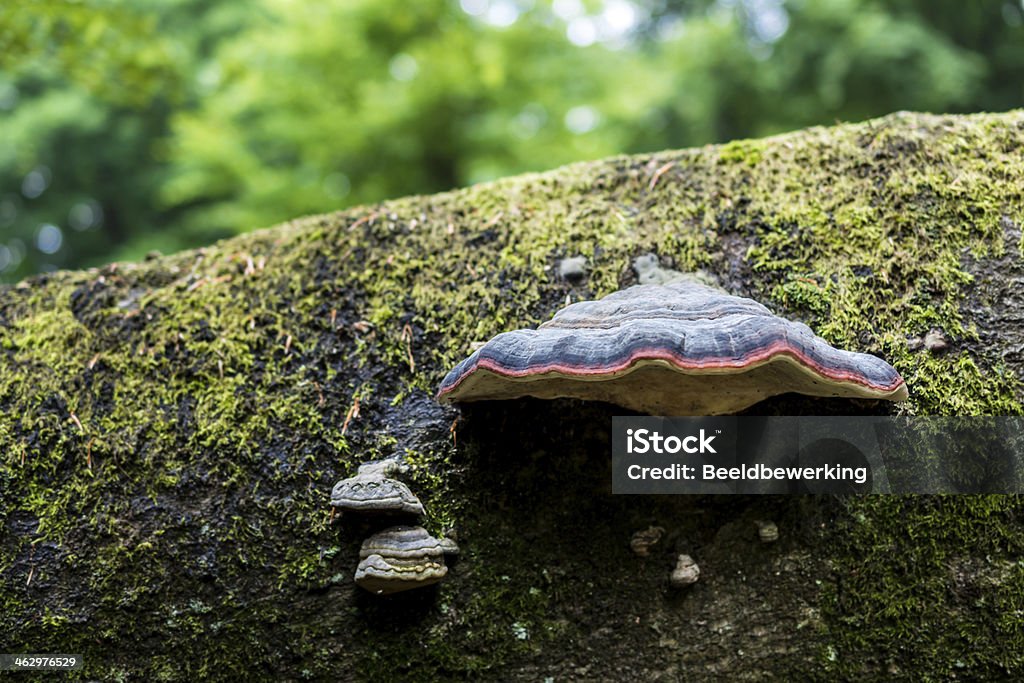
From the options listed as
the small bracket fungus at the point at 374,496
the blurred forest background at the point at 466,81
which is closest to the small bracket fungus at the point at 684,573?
the small bracket fungus at the point at 374,496

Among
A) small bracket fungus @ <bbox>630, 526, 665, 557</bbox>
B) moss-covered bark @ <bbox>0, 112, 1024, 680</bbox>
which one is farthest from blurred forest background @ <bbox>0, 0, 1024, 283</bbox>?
small bracket fungus @ <bbox>630, 526, 665, 557</bbox>

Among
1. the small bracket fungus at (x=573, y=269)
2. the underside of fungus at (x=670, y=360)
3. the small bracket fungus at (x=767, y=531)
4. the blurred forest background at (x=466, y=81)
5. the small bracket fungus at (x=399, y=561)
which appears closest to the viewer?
the underside of fungus at (x=670, y=360)

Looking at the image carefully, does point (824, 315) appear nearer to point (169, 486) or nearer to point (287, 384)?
point (287, 384)

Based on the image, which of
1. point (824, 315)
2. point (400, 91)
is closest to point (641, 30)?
point (400, 91)

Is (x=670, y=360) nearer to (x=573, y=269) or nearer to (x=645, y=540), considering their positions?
(x=645, y=540)

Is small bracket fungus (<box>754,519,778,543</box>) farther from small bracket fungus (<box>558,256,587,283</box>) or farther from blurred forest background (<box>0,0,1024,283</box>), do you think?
blurred forest background (<box>0,0,1024,283</box>)

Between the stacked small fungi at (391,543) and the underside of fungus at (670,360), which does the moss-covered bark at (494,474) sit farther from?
the underside of fungus at (670,360)

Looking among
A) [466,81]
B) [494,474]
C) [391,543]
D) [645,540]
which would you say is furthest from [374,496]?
[466,81]

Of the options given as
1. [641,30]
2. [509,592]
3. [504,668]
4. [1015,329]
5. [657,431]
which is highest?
[641,30]
